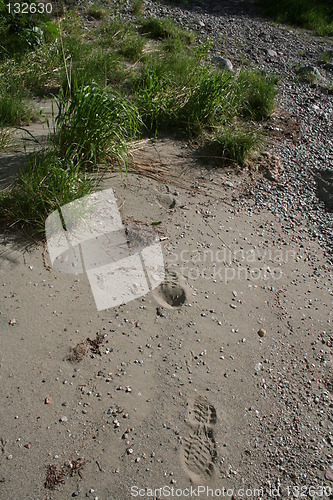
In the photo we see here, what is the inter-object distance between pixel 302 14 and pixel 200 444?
773cm

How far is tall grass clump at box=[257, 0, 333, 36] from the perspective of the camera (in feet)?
26.1

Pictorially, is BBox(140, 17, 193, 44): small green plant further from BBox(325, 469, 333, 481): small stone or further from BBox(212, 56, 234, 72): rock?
BBox(325, 469, 333, 481): small stone

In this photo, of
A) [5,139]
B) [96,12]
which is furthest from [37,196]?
[96,12]

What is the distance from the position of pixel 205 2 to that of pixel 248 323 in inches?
266

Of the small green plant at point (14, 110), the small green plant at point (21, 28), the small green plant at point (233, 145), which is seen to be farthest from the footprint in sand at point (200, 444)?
the small green plant at point (21, 28)

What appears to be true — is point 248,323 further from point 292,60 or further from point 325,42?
point 325,42

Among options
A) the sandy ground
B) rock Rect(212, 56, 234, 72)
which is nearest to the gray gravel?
rock Rect(212, 56, 234, 72)

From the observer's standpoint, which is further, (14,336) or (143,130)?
(143,130)

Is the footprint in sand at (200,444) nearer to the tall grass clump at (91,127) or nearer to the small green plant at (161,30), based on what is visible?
the tall grass clump at (91,127)

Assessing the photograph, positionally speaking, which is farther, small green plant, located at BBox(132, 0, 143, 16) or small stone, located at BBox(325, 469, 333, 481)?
small green plant, located at BBox(132, 0, 143, 16)

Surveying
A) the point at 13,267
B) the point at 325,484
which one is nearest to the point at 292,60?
the point at 13,267

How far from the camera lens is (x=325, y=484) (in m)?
2.53

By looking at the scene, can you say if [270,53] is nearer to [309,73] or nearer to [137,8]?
[309,73]

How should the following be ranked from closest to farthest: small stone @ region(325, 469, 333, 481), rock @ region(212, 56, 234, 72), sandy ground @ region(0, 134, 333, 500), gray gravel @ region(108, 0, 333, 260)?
1. sandy ground @ region(0, 134, 333, 500)
2. small stone @ region(325, 469, 333, 481)
3. gray gravel @ region(108, 0, 333, 260)
4. rock @ region(212, 56, 234, 72)
